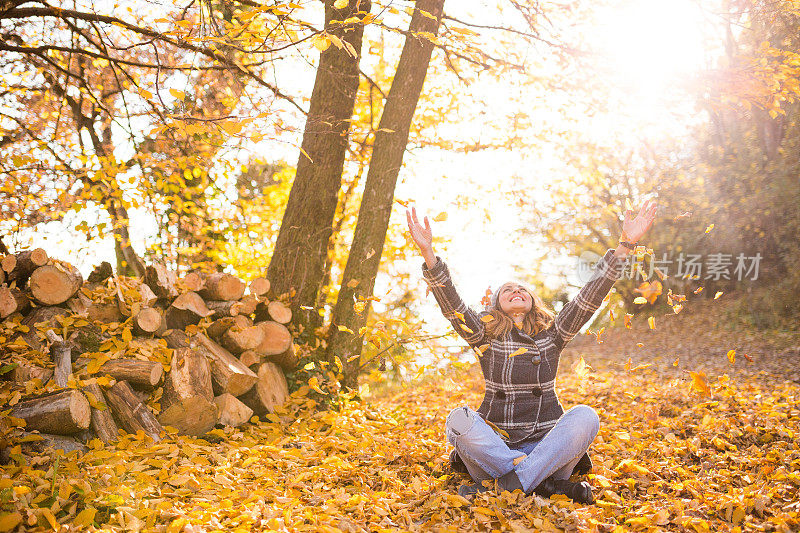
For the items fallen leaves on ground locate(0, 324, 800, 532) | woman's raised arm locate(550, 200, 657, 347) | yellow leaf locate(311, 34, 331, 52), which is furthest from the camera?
woman's raised arm locate(550, 200, 657, 347)

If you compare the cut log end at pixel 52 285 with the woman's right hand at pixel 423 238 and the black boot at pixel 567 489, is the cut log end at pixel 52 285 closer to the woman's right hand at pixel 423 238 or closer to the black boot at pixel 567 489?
the woman's right hand at pixel 423 238

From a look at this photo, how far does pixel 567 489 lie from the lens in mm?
3020

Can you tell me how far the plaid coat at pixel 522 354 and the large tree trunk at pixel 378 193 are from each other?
5.42ft

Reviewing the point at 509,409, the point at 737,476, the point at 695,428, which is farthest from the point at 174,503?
the point at 695,428

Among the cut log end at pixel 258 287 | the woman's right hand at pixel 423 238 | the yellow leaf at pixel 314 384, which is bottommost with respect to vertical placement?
the yellow leaf at pixel 314 384

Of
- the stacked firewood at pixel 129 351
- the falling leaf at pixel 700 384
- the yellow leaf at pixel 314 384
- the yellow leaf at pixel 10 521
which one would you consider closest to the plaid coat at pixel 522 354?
the falling leaf at pixel 700 384

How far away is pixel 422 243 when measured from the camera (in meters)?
3.23

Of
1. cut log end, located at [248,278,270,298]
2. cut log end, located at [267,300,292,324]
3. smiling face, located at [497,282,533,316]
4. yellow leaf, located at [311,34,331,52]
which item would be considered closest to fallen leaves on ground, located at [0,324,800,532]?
smiling face, located at [497,282,533,316]

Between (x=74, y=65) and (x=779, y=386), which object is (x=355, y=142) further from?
(x=779, y=386)

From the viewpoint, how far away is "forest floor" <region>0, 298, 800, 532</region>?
2.62 metres

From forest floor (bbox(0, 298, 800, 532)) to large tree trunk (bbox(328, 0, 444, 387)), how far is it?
0.75 meters

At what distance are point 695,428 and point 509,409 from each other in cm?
206

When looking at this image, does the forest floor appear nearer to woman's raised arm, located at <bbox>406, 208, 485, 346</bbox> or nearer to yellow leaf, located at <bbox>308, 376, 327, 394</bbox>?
yellow leaf, located at <bbox>308, 376, 327, 394</bbox>

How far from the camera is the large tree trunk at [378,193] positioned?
4.89 metres
